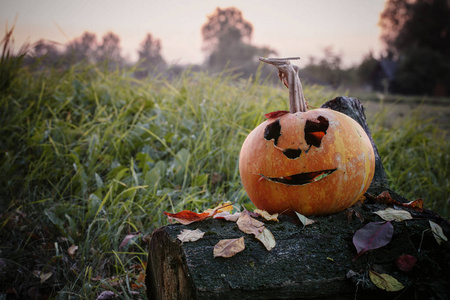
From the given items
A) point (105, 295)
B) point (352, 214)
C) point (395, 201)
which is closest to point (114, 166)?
point (105, 295)

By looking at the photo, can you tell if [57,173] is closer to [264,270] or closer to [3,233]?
[3,233]

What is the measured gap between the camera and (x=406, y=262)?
1119 millimetres

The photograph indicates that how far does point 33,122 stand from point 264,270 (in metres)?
2.97

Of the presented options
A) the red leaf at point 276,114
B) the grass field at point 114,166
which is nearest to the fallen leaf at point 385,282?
the red leaf at point 276,114

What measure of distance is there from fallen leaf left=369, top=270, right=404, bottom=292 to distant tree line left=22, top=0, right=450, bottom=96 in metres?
3.23

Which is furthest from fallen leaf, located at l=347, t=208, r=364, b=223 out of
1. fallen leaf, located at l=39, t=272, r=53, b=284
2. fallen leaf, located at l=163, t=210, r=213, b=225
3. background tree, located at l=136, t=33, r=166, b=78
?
background tree, located at l=136, t=33, r=166, b=78

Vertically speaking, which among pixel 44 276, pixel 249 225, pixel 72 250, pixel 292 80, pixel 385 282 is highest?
pixel 292 80

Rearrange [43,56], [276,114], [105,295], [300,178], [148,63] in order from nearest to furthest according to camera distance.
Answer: [300,178], [276,114], [105,295], [43,56], [148,63]

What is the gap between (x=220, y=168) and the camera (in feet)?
8.87

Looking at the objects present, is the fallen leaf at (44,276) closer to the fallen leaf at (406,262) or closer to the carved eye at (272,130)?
the carved eye at (272,130)

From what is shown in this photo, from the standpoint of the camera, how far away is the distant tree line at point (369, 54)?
477cm

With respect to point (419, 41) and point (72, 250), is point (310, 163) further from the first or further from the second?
point (419, 41)

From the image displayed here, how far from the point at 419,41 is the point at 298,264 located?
28.3 m

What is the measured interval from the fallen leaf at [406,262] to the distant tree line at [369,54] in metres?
3.16
